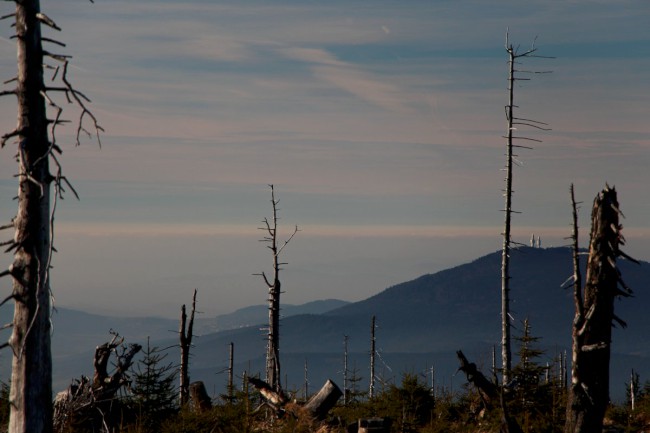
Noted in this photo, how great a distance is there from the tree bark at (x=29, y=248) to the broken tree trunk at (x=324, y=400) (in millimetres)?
8431

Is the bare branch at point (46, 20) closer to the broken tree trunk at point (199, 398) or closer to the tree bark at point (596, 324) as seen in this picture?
the tree bark at point (596, 324)

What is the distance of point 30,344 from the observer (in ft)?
35.4

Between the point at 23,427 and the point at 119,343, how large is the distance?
634 centimetres

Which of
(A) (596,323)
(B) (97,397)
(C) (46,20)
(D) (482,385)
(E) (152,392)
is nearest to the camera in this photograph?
(C) (46,20)

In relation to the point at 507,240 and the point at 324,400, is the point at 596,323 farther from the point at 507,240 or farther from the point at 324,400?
the point at 507,240

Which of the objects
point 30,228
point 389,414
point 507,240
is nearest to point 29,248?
point 30,228

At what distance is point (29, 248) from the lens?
10805mm

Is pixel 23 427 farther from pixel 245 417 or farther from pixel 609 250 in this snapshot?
pixel 609 250

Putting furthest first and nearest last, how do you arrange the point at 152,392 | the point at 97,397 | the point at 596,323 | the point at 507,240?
the point at 507,240 → the point at 152,392 → the point at 97,397 → the point at 596,323

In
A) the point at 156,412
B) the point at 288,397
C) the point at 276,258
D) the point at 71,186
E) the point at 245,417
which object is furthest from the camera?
the point at 276,258

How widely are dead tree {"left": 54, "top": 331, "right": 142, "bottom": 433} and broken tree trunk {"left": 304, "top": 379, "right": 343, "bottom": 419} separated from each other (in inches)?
167

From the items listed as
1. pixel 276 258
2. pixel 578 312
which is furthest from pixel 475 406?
pixel 276 258

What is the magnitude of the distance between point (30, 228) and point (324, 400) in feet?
31.0

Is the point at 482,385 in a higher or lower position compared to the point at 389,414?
higher
